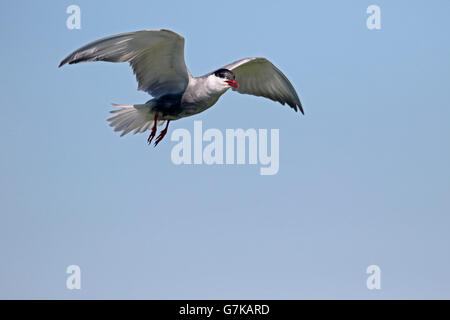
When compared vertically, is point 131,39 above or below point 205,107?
above

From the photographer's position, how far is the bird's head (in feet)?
30.2

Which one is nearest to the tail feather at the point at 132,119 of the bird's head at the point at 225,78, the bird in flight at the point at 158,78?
the bird in flight at the point at 158,78

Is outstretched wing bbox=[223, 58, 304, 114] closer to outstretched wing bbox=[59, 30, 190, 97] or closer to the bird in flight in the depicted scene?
the bird in flight

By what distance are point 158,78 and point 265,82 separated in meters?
1.96

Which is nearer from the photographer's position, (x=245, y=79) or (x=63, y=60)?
(x=63, y=60)

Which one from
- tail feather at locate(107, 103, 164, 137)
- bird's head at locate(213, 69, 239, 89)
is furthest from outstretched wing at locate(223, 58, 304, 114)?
tail feather at locate(107, 103, 164, 137)

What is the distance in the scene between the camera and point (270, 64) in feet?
34.5

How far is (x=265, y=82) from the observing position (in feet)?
35.9

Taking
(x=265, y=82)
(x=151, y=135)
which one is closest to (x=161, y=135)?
(x=151, y=135)
